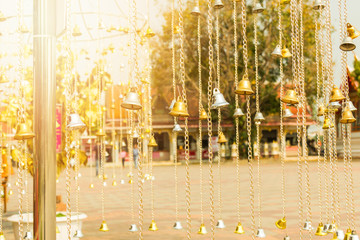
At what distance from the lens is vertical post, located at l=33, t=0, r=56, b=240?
2824mm

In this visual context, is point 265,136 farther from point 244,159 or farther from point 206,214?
point 206,214

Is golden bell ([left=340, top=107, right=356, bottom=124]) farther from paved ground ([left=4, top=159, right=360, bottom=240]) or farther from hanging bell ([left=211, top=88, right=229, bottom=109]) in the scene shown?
paved ground ([left=4, top=159, right=360, bottom=240])

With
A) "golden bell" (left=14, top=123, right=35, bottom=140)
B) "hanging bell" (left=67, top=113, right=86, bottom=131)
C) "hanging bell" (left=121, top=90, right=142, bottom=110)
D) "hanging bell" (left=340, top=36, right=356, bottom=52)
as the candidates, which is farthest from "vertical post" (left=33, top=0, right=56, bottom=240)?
"hanging bell" (left=340, top=36, right=356, bottom=52)

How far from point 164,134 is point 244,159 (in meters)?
9.80

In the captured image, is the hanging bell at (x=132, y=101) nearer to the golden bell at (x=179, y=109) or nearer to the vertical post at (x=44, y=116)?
the golden bell at (x=179, y=109)

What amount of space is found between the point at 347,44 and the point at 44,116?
2901 mm

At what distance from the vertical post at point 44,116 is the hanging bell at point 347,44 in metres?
2.73

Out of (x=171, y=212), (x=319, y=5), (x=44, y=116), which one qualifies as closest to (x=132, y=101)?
(x=44, y=116)

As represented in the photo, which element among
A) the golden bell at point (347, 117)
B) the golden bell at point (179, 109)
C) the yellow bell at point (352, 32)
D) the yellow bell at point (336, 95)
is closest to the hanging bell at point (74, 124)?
the golden bell at point (179, 109)

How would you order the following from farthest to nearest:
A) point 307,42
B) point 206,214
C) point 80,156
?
1. point 307,42
2. point 206,214
3. point 80,156

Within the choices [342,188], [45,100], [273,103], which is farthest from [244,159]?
[45,100]

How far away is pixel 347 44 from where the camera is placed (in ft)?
13.1

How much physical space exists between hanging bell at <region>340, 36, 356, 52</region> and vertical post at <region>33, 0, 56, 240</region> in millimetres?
2725

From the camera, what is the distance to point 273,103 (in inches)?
1049
